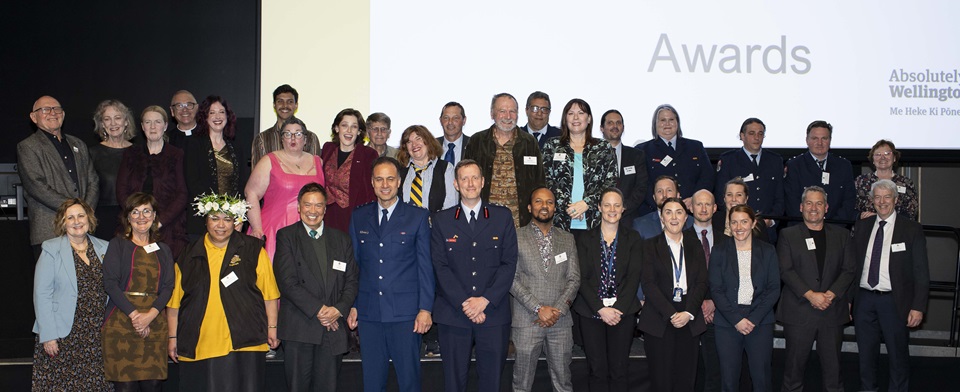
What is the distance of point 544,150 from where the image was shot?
5047 millimetres

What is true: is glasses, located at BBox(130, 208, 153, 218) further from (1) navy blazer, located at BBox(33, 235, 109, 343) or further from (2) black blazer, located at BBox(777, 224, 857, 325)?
(2) black blazer, located at BBox(777, 224, 857, 325)

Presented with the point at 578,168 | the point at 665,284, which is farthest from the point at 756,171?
the point at 665,284

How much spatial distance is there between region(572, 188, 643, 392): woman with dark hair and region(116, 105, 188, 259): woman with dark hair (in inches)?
91.7

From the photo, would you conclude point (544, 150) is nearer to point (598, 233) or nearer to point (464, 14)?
point (598, 233)

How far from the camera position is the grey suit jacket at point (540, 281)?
4.36 metres

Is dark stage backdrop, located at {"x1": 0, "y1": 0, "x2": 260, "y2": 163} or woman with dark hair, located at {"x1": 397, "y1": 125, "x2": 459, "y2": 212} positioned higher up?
dark stage backdrop, located at {"x1": 0, "y1": 0, "x2": 260, "y2": 163}

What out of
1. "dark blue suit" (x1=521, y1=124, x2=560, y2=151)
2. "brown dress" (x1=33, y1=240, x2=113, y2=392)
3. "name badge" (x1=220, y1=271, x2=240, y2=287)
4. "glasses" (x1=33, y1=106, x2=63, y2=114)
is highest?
"glasses" (x1=33, y1=106, x2=63, y2=114)

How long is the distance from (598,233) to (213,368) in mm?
2153

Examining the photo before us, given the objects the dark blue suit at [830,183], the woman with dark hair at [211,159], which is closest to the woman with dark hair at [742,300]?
the dark blue suit at [830,183]

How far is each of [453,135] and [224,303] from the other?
1.83 m

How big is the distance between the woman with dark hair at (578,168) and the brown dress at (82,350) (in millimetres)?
2545

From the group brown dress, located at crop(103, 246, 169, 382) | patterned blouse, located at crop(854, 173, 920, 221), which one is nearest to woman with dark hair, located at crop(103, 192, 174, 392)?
brown dress, located at crop(103, 246, 169, 382)

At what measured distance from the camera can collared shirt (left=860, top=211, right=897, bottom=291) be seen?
16.4 ft

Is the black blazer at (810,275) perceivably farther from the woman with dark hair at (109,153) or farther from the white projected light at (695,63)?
the woman with dark hair at (109,153)
